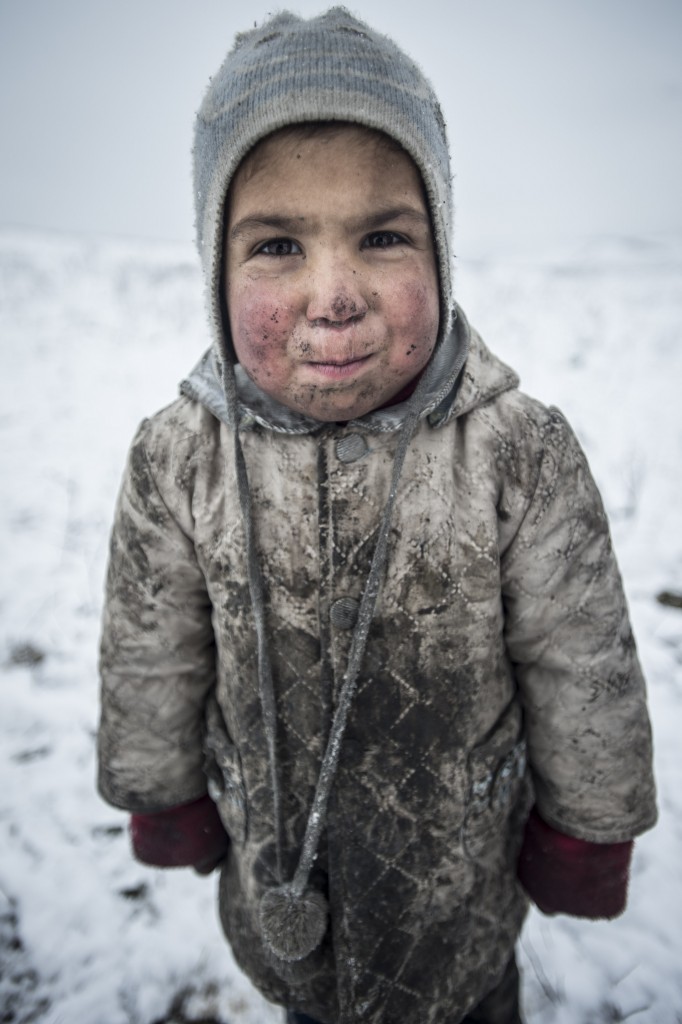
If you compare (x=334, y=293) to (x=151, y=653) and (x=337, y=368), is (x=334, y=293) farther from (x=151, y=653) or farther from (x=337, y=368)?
(x=151, y=653)

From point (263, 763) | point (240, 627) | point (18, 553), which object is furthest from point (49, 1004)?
point (18, 553)

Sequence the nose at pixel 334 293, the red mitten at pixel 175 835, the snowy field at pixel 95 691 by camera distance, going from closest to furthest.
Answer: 1. the nose at pixel 334 293
2. the red mitten at pixel 175 835
3. the snowy field at pixel 95 691

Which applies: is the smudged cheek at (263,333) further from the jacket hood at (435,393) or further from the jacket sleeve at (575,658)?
the jacket sleeve at (575,658)

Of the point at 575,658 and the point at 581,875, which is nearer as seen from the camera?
the point at 575,658

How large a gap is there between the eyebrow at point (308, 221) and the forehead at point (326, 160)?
0.10 ft

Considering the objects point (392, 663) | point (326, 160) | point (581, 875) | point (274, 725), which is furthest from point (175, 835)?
point (326, 160)

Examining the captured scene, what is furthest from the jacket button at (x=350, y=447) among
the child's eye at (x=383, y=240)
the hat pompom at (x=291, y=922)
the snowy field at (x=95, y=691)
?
the snowy field at (x=95, y=691)

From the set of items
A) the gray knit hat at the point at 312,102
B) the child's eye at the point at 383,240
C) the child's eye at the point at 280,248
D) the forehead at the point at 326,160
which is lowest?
the child's eye at the point at 280,248

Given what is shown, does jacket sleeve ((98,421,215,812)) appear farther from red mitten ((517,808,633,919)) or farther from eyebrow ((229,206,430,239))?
red mitten ((517,808,633,919))

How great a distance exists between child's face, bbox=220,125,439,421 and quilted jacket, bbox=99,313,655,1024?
113 mm

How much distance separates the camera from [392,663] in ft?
3.25

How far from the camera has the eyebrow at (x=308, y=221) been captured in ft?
2.55

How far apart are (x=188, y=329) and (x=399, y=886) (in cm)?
891

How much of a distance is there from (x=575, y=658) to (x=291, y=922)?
683mm
